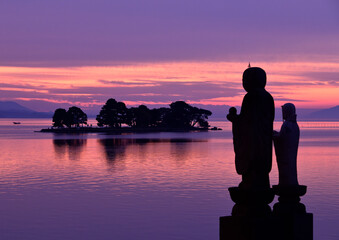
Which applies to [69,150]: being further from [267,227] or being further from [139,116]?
[139,116]

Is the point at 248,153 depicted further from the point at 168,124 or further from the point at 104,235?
the point at 168,124

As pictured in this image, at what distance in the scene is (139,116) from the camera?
164m

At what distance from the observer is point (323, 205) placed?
70.5 feet

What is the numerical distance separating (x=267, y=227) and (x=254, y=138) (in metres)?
1.48

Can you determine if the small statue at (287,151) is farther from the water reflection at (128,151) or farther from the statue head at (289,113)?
the water reflection at (128,151)

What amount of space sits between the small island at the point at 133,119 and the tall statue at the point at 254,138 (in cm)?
14335

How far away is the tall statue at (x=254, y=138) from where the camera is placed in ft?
27.3

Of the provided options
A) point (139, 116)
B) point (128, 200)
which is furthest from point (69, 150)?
point (139, 116)

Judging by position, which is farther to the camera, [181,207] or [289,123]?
[181,207]

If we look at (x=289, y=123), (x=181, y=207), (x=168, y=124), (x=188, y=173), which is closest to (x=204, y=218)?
(x=181, y=207)

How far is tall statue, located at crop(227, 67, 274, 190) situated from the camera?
8.34 metres

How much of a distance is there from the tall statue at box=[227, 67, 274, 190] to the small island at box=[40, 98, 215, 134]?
143 meters

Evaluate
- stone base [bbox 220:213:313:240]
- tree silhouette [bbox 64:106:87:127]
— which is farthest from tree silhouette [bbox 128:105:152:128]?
stone base [bbox 220:213:313:240]

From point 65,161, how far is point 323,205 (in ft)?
92.2
